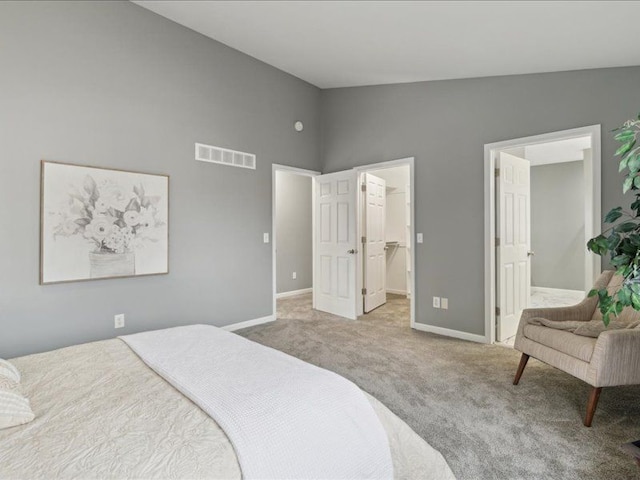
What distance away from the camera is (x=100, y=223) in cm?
290

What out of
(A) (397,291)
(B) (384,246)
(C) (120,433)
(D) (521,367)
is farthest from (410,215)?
(C) (120,433)

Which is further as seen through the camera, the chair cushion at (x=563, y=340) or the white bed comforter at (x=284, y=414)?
the chair cushion at (x=563, y=340)

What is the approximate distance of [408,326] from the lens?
161 inches

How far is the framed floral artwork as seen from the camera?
267 cm

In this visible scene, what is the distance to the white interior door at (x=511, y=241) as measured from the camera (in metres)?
3.47

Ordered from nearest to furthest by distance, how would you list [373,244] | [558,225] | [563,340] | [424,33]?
[563,340] → [424,33] → [373,244] → [558,225]

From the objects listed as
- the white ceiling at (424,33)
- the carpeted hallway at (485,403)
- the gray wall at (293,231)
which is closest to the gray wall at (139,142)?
the white ceiling at (424,33)

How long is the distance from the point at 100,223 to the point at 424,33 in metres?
3.12

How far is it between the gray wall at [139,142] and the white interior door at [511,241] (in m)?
2.56

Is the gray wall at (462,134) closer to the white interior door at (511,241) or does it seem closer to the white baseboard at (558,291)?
the white interior door at (511,241)

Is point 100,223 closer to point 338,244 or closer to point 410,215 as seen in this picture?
point 338,244

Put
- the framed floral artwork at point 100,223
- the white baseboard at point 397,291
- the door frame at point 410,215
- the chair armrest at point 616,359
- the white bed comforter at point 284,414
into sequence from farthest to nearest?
the white baseboard at point 397,291
the door frame at point 410,215
the framed floral artwork at point 100,223
the chair armrest at point 616,359
the white bed comforter at point 284,414

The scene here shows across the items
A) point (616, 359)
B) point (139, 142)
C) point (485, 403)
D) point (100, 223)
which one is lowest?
point (485, 403)

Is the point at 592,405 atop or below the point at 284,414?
below
